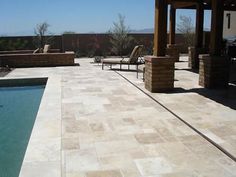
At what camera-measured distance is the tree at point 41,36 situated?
70.0 ft

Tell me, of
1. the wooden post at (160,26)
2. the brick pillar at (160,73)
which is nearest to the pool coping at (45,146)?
the brick pillar at (160,73)

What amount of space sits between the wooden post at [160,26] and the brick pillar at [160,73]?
0.24 m

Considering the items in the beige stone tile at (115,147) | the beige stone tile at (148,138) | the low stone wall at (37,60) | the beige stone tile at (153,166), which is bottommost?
the beige stone tile at (153,166)

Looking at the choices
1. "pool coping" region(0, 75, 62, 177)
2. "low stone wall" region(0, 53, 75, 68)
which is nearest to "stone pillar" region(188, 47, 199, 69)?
"low stone wall" region(0, 53, 75, 68)

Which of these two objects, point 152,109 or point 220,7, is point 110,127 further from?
point 220,7

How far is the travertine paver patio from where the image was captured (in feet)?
12.9

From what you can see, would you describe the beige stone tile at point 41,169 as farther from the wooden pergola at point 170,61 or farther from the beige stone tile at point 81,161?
the wooden pergola at point 170,61

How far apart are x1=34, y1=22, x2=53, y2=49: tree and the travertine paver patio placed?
13898 millimetres

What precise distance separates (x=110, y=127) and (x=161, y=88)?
333 cm

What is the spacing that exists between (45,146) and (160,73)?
4.52 metres

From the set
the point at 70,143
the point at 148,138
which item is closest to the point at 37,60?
the point at 70,143

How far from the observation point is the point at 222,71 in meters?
8.82

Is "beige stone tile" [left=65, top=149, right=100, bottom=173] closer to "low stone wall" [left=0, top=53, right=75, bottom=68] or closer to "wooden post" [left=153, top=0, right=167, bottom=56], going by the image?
"wooden post" [left=153, top=0, right=167, bottom=56]

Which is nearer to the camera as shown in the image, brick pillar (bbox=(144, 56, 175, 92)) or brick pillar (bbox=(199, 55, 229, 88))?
brick pillar (bbox=(144, 56, 175, 92))
